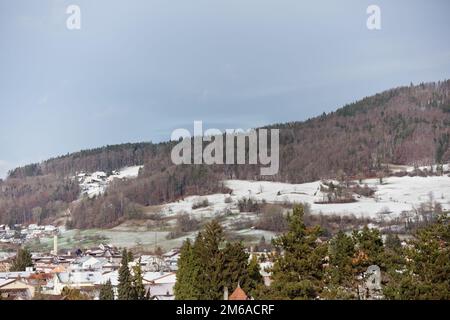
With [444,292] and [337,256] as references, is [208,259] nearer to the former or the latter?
[337,256]

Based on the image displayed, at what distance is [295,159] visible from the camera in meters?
57.9

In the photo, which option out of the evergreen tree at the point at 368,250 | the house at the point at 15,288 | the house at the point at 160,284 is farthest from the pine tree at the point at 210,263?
the house at the point at 15,288

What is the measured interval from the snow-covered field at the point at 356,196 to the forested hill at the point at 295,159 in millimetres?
1241

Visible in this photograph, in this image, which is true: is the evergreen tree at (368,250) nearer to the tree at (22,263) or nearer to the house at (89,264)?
the tree at (22,263)

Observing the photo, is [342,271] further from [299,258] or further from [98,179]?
[98,179]

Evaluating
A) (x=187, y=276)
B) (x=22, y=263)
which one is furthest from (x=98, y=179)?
(x=187, y=276)

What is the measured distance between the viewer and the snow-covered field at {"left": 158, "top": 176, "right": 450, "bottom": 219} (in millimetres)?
50375

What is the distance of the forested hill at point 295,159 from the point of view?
56.9 m

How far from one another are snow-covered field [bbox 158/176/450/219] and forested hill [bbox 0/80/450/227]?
1.24 metres

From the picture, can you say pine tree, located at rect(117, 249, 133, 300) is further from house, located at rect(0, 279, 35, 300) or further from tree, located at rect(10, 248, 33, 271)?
tree, located at rect(10, 248, 33, 271)

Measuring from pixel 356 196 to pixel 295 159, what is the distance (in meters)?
6.29

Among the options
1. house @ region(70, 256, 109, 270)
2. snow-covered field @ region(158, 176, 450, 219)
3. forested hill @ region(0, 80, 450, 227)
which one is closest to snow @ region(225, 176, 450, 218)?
snow-covered field @ region(158, 176, 450, 219)
